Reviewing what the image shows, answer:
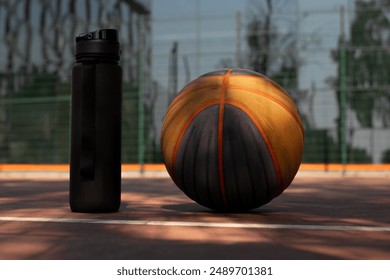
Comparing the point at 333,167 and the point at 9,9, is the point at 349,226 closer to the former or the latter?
the point at 333,167

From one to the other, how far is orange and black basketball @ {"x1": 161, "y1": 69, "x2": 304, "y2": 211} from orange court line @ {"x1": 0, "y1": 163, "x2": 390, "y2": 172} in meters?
11.6

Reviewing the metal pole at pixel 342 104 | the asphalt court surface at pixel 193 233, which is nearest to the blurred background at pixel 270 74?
the metal pole at pixel 342 104

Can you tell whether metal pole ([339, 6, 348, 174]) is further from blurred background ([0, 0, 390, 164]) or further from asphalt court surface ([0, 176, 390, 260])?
asphalt court surface ([0, 176, 390, 260])

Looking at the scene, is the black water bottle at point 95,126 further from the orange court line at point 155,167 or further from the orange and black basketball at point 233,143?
the orange court line at point 155,167

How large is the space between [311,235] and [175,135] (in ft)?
5.97

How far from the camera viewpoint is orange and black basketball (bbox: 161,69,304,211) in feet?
17.9

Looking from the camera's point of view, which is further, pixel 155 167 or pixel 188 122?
pixel 155 167

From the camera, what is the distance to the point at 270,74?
17.9 meters

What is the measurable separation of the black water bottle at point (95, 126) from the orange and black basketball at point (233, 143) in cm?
60

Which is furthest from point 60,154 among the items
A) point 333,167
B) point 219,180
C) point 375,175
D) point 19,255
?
point 19,255

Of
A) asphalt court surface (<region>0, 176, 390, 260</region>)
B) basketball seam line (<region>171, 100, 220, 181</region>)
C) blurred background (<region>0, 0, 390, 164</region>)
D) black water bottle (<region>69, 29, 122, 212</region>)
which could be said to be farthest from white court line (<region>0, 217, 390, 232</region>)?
blurred background (<region>0, 0, 390, 164</region>)

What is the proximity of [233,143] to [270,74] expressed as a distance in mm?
12761

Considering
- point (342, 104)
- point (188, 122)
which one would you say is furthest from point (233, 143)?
point (342, 104)

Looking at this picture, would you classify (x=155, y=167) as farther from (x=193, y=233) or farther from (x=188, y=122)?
(x=193, y=233)
